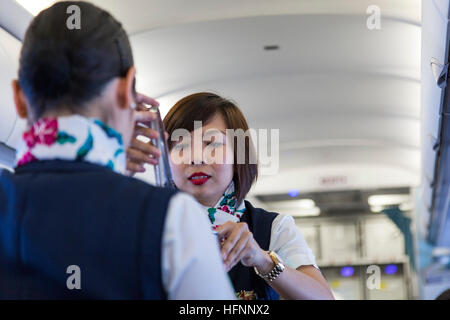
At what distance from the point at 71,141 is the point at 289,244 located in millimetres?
963

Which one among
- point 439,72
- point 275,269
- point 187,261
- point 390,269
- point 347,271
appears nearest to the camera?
point 187,261

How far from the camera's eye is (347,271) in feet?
42.3

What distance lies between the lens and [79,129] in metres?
1.06

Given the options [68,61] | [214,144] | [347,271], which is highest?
[68,61]

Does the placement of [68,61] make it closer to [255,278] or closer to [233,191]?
[255,278]

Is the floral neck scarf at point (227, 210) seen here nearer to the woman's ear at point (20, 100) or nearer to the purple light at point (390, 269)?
the woman's ear at point (20, 100)

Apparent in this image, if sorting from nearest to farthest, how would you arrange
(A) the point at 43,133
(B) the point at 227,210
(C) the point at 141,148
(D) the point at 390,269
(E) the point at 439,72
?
(A) the point at 43,133 → (C) the point at 141,148 → (B) the point at 227,210 → (E) the point at 439,72 → (D) the point at 390,269

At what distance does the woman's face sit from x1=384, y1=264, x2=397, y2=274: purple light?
1106cm

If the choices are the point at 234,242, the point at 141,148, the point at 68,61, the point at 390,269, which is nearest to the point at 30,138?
the point at 68,61

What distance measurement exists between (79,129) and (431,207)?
8.58 m

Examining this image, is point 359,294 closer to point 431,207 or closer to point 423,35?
point 431,207

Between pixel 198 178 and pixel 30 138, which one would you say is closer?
pixel 30 138
